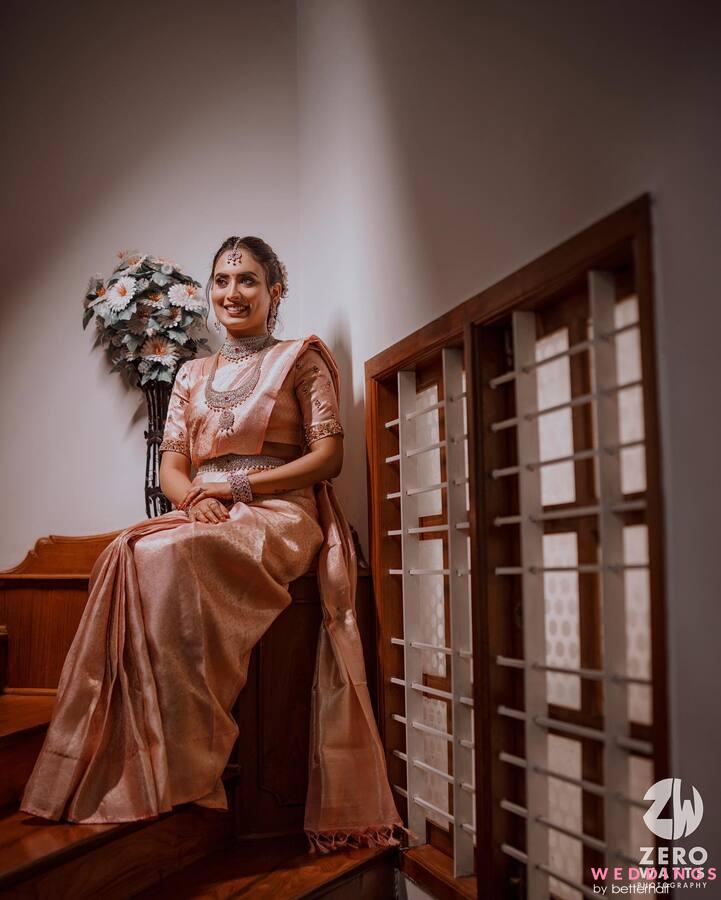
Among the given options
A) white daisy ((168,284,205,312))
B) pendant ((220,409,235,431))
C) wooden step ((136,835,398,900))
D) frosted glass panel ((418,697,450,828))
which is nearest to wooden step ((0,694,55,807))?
wooden step ((136,835,398,900))

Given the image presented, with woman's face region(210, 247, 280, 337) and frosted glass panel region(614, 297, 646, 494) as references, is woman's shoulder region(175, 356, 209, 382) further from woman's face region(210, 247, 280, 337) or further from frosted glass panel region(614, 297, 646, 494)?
frosted glass panel region(614, 297, 646, 494)

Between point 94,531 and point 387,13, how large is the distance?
7.24 feet

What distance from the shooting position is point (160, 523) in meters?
2.50

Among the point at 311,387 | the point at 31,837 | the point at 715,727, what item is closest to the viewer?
the point at 715,727

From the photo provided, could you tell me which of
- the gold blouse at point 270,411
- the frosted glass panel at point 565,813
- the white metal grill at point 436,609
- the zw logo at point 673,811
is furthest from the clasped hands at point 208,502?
the zw logo at point 673,811

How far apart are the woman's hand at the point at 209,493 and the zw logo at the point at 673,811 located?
1.53m

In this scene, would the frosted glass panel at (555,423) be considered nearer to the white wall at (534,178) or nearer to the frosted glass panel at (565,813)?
the white wall at (534,178)

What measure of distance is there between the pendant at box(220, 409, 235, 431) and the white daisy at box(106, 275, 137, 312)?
89cm

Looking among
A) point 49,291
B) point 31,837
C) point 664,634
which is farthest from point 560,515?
point 49,291

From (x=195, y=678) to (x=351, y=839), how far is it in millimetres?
728

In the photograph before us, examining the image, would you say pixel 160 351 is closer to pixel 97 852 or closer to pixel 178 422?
pixel 178 422

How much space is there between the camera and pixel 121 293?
3.39 metres

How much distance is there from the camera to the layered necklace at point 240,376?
2791 mm

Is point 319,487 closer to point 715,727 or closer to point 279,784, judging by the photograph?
point 279,784
